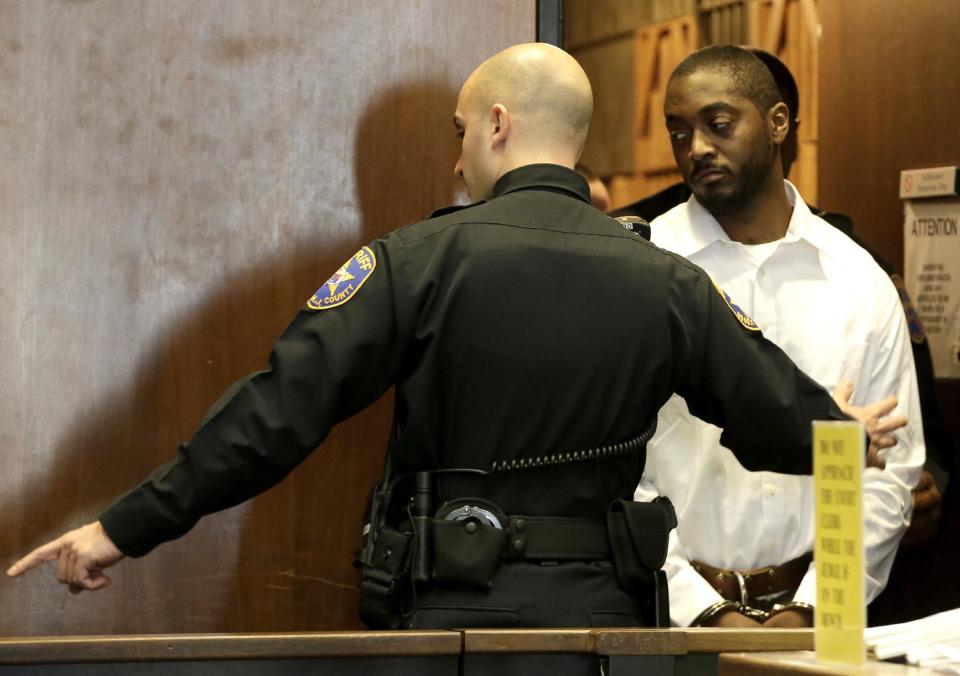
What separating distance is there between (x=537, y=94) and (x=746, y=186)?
2.29ft

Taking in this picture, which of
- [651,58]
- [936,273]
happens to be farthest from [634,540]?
[651,58]

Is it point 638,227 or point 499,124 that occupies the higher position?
point 499,124

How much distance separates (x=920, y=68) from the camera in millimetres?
3559

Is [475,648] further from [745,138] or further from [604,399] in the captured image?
[745,138]

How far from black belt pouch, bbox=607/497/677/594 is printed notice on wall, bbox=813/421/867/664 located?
0.88 metres

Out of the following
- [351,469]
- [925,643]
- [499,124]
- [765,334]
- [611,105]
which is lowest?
[925,643]

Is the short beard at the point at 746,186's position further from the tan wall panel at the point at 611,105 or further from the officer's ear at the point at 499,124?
the tan wall panel at the point at 611,105

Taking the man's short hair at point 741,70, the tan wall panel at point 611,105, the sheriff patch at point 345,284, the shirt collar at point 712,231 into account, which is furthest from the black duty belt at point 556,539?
the tan wall panel at point 611,105

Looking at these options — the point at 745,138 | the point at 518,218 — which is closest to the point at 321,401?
the point at 518,218

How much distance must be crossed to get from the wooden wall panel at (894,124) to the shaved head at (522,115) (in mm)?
1603

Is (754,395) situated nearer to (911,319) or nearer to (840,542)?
(840,542)

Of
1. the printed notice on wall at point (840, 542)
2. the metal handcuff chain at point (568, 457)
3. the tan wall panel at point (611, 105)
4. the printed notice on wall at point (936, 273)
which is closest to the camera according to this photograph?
the printed notice on wall at point (840, 542)

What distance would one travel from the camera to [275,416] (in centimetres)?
184

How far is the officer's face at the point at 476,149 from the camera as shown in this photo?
7.06 ft
